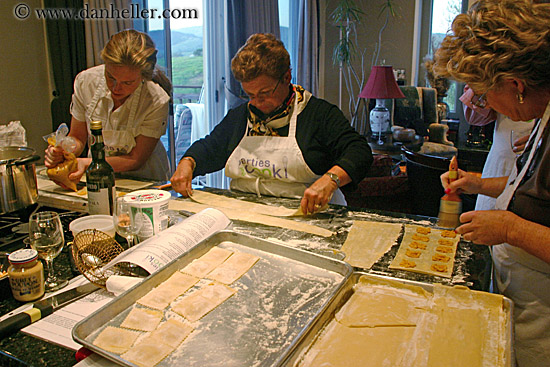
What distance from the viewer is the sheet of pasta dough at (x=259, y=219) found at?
4.83 feet

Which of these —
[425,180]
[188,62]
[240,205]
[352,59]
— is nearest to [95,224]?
[240,205]

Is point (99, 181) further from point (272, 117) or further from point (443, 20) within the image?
point (443, 20)

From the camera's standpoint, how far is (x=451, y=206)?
142cm

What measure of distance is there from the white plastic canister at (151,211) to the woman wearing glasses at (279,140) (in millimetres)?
633

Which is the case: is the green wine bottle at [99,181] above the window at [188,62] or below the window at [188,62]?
below

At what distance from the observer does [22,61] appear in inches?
103

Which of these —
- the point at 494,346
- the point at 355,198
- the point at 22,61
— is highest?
the point at 22,61

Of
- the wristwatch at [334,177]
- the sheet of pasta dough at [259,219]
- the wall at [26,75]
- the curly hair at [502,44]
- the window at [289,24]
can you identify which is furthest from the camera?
the window at [289,24]

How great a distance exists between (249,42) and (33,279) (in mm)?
1344

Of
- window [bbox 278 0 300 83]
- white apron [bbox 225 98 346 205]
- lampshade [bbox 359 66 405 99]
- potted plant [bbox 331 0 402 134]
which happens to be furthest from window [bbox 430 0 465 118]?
white apron [bbox 225 98 346 205]

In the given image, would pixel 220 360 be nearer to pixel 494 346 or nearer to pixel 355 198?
pixel 494 346

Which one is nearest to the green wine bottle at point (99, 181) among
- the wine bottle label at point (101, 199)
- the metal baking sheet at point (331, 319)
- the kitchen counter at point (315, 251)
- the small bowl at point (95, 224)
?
the wine bottle label at point (101, 199)

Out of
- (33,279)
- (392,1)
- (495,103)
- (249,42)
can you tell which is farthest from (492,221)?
(392,1)

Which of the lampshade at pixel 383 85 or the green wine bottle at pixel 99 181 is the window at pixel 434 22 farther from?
the green wine bottle at pixel 99 181
